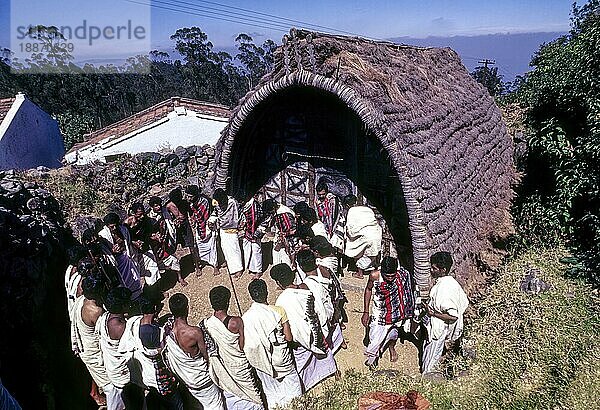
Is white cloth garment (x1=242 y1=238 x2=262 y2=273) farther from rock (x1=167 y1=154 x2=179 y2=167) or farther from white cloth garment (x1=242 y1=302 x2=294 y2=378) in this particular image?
rock (x1=167 y1=154 x2=179 y2=167)

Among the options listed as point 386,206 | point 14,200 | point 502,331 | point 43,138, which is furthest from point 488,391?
point 43,138

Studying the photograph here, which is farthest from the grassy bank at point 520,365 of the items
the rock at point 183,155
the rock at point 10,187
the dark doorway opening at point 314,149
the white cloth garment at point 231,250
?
the rock at point 183,155

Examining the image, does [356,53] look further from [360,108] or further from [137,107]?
[137,107]

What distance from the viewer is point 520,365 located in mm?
5445

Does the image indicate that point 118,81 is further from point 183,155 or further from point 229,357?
point 229,357

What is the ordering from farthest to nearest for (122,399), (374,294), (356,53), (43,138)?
(43,138)
(356,53)
(374,294)
(122,399)

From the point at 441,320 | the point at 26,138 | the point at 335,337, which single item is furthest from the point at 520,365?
the point at 26,138

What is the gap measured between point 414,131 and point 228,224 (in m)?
3.48

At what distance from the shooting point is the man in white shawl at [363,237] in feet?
24.8

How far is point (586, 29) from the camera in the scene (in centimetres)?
802

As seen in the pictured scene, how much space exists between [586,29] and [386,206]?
4589 millimetres

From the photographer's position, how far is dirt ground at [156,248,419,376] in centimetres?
612

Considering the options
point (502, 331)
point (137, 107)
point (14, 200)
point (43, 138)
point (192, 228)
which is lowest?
point (502, 331)

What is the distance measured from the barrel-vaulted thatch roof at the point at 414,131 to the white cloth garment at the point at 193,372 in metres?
3.16
